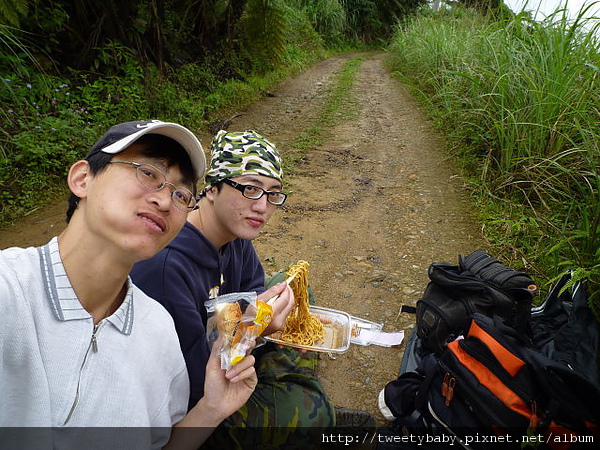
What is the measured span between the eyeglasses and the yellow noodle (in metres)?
1.08

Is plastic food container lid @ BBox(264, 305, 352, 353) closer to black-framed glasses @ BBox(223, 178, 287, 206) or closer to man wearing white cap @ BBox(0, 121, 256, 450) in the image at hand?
black-framed glasses @ BBox(223, 178, 287, 206)

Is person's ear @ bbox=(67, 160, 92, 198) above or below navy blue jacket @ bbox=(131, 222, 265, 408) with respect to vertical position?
above

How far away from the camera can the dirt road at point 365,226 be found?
9.18 ft

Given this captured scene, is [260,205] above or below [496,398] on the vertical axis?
above

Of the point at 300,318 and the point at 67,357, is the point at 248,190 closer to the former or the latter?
the point at 300,318

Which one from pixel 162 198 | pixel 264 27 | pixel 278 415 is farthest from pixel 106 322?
pixel 264 27

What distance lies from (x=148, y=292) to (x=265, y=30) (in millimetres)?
7992

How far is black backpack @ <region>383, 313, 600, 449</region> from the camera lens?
160cm

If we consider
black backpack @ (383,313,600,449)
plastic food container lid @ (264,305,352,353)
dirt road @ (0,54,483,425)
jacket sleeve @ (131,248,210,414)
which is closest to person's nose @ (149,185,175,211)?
jacket sleeve @ (131,248,210,414)

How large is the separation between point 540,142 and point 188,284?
393cm

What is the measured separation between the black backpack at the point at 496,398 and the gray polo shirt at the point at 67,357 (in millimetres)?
1376

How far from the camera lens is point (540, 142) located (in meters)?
4.01

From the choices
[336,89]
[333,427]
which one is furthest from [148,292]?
[336,89]

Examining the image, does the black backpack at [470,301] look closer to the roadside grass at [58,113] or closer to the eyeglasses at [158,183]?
the eyeglasses at [158,183]
